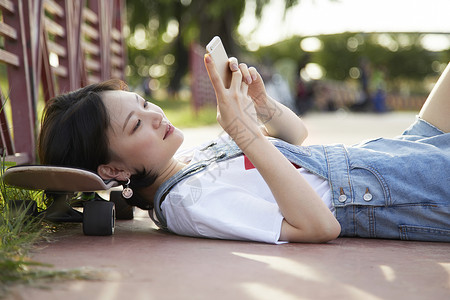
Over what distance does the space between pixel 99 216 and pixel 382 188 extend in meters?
1.08

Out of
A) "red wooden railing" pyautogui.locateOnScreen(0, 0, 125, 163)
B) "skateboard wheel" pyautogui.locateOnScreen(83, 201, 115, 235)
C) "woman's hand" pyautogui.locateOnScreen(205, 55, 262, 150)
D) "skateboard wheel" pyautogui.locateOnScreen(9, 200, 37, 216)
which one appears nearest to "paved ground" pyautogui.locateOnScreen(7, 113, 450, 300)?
"skateboard wheel" pyautogui.locateOnScreen(83, 201, 115, 235)

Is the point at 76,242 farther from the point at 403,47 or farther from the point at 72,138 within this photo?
the point at 403,47

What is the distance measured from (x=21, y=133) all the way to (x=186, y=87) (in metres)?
33.5

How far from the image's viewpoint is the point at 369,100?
19.6 meters

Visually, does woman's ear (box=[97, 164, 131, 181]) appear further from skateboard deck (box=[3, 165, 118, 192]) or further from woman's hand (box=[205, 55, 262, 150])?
woman's hand (box=[205, 55, 262, 150])

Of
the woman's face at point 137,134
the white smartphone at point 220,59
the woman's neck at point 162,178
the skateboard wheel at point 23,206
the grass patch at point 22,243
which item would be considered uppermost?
the white smartphone at point 220,59

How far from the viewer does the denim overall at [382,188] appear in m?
2.05

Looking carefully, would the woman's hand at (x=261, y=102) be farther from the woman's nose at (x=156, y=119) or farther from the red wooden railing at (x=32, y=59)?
the red wooden railing at (x=32, y=59)

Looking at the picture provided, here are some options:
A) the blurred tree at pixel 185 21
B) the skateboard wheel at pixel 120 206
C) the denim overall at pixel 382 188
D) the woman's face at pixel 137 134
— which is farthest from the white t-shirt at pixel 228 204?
the blurred tree at pixel 185 21

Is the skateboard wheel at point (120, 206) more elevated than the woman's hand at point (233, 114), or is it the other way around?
the woman's hand at point (233, 114)

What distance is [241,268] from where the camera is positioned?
1.61m

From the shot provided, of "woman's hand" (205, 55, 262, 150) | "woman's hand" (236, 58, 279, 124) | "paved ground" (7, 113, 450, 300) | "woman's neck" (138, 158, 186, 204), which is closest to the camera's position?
"paved ground" (7, 113, 450, 300)

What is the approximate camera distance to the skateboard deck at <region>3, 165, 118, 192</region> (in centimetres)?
190

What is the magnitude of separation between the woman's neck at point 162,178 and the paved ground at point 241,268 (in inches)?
7.6
